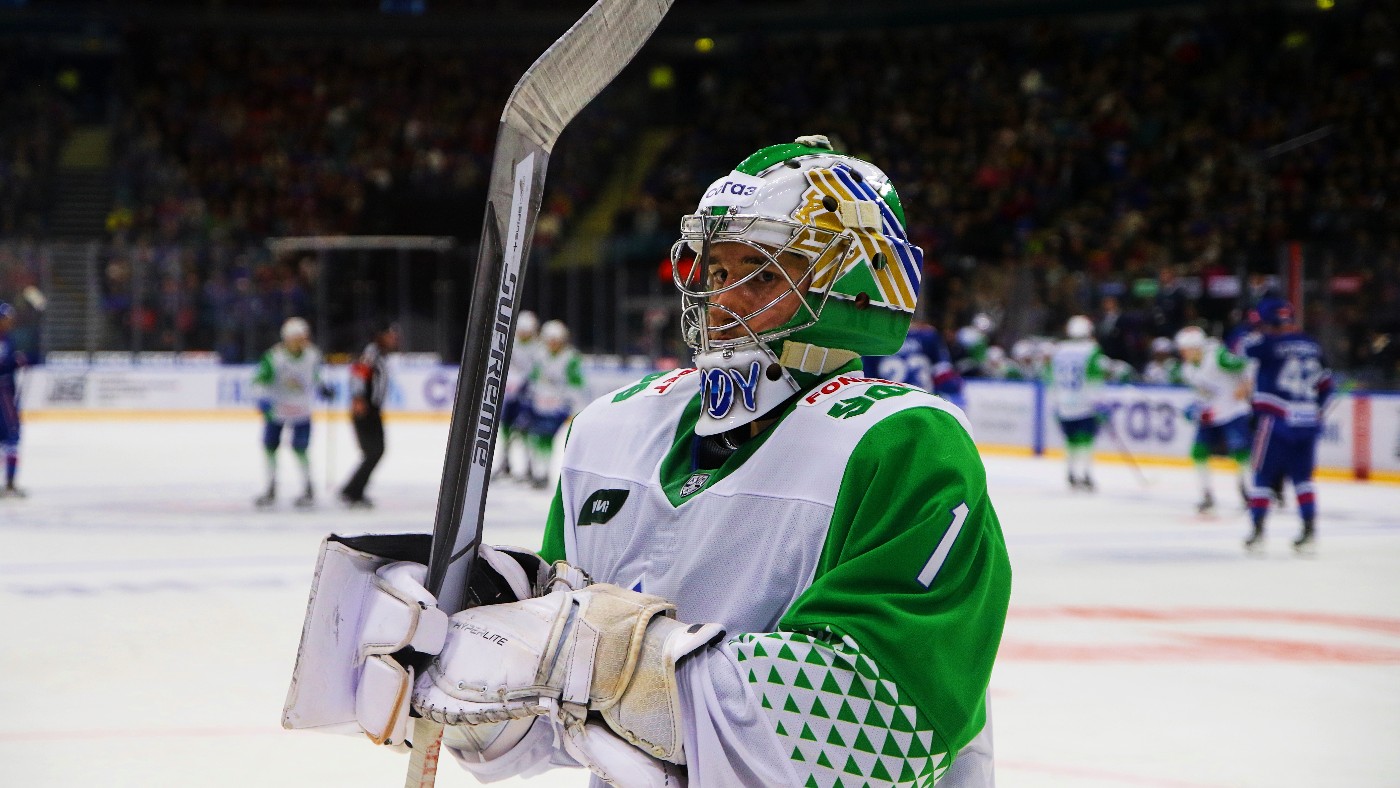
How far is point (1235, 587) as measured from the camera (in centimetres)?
764

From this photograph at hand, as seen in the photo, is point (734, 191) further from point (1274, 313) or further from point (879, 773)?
point (1274, 313)

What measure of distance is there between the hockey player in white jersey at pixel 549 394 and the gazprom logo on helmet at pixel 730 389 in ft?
36.8

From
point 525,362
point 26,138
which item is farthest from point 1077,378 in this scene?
point 26,138

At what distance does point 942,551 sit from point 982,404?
15.1 metres

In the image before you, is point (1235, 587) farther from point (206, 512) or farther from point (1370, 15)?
point (1370, 15)

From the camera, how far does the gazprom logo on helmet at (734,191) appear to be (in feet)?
5.46

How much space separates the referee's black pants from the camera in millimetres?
11305

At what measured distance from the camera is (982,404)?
639 inches

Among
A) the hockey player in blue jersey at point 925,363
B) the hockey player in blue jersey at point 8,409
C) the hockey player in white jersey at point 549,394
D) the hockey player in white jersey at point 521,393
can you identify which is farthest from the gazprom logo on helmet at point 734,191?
the hockey player in white jersey at point 521,393

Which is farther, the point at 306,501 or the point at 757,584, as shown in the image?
the point at 306,501

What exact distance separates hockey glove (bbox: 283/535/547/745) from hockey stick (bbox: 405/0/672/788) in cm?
5

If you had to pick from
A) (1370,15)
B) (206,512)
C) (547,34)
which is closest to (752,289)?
(206,512)

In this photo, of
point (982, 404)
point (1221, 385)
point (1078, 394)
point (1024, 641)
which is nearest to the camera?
point (1024, 641)

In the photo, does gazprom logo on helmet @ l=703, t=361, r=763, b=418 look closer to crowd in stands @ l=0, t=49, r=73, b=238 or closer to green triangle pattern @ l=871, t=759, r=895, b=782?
green triangle pattern @ l=871, t=759, r=895, b=782
